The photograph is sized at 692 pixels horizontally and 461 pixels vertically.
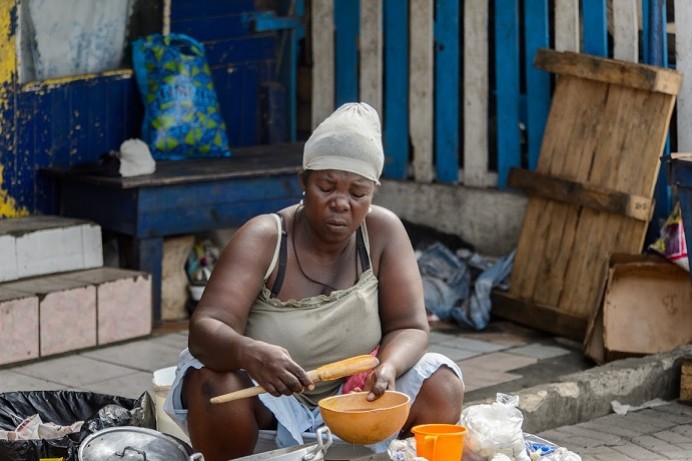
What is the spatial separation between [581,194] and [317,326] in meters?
2.98

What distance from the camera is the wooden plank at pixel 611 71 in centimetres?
644

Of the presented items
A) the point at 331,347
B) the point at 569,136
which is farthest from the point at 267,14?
the point at 331,347

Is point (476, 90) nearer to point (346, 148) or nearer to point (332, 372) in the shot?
point (346, 148)

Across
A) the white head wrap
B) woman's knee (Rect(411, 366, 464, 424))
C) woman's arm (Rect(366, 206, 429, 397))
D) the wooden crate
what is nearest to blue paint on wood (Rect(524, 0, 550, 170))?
the wooden crate

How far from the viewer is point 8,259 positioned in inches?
248

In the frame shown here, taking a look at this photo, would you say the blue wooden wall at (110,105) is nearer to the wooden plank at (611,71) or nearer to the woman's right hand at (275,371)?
the wooden plank at (611,71)

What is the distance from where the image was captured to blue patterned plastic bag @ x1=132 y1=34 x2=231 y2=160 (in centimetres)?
715

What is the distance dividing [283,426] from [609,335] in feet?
8.85

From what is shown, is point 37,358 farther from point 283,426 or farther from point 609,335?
point 609,335

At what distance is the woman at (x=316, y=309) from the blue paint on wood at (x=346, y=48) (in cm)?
376

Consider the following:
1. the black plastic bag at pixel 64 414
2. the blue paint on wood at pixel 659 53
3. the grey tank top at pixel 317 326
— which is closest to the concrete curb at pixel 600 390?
the blue paint on wood at pixel 659 53

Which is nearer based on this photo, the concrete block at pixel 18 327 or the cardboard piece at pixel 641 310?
the concrete block at pixel 18 327

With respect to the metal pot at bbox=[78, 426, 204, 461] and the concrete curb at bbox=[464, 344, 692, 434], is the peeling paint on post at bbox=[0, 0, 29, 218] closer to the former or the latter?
the concrete curb at bbox=[464, 344, 692, 434]

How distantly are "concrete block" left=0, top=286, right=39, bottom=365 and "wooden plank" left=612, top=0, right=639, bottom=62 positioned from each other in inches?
128
